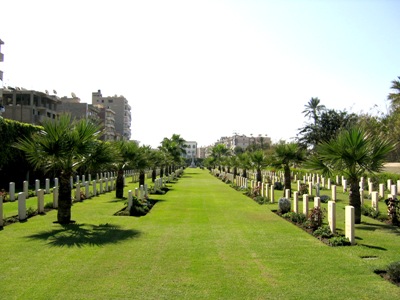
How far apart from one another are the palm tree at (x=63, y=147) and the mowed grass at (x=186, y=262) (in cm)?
112

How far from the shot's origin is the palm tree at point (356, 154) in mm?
14500

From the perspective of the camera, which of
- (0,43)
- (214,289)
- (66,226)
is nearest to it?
(214,289)

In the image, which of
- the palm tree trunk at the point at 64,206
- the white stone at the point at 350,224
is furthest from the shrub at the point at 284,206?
the palm tree trunk at the point at 64,206

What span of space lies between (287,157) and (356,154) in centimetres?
1297

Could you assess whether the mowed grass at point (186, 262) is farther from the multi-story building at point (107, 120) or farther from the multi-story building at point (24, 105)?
the multi-story building at point (107, 120)

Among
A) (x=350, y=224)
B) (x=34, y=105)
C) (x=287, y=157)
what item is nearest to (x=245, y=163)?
(x=287, y=157)

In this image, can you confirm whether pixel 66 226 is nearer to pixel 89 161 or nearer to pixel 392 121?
pixel 89 161

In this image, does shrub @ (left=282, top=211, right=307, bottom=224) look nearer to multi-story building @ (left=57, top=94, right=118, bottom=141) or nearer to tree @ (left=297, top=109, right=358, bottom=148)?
tree @ (left=297, top=109, right=358, bottom=148)

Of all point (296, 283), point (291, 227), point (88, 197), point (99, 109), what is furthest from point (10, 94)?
point (296, 283)

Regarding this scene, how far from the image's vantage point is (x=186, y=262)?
8586mm

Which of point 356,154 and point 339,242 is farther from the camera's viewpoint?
point 356,154

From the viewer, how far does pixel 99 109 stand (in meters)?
106

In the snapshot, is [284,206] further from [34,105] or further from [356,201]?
[34,105]

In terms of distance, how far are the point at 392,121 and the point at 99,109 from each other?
79.0 meters
